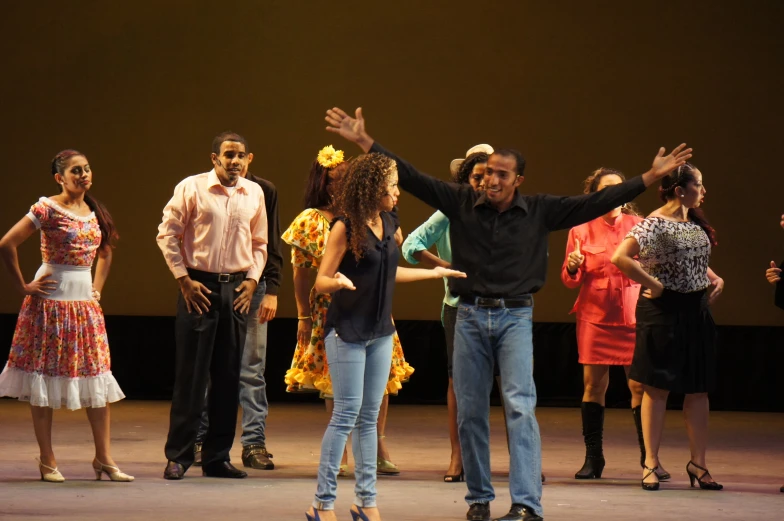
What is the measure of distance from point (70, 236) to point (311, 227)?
1.05 meters

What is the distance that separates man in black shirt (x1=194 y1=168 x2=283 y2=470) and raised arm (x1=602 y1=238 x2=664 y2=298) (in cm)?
165

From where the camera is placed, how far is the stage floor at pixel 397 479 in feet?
14.8

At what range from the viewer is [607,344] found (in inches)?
217

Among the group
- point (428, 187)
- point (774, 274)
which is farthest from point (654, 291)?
point (428, 187)

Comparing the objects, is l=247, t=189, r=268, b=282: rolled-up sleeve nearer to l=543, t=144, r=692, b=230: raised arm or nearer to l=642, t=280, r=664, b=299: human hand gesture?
l=543, t=144, r=692, b=230: raised arm

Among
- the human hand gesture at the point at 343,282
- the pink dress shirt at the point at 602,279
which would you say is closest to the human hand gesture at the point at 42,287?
the human hand gesture at the point at 343,282

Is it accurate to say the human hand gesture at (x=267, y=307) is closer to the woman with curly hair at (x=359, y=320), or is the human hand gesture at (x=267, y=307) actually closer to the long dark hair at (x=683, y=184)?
the woman with curly hair at (x=359, y=320)

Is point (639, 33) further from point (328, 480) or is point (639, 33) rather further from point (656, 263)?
point (328, 480)

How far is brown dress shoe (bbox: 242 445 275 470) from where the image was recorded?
222 inches

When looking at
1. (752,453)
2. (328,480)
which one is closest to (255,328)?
(328,480)

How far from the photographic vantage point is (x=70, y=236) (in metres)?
5.18

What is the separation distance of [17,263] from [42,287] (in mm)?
169

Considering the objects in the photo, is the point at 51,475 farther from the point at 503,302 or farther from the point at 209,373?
the point at 503,302

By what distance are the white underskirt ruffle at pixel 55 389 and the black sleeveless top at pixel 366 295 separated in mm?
1379
